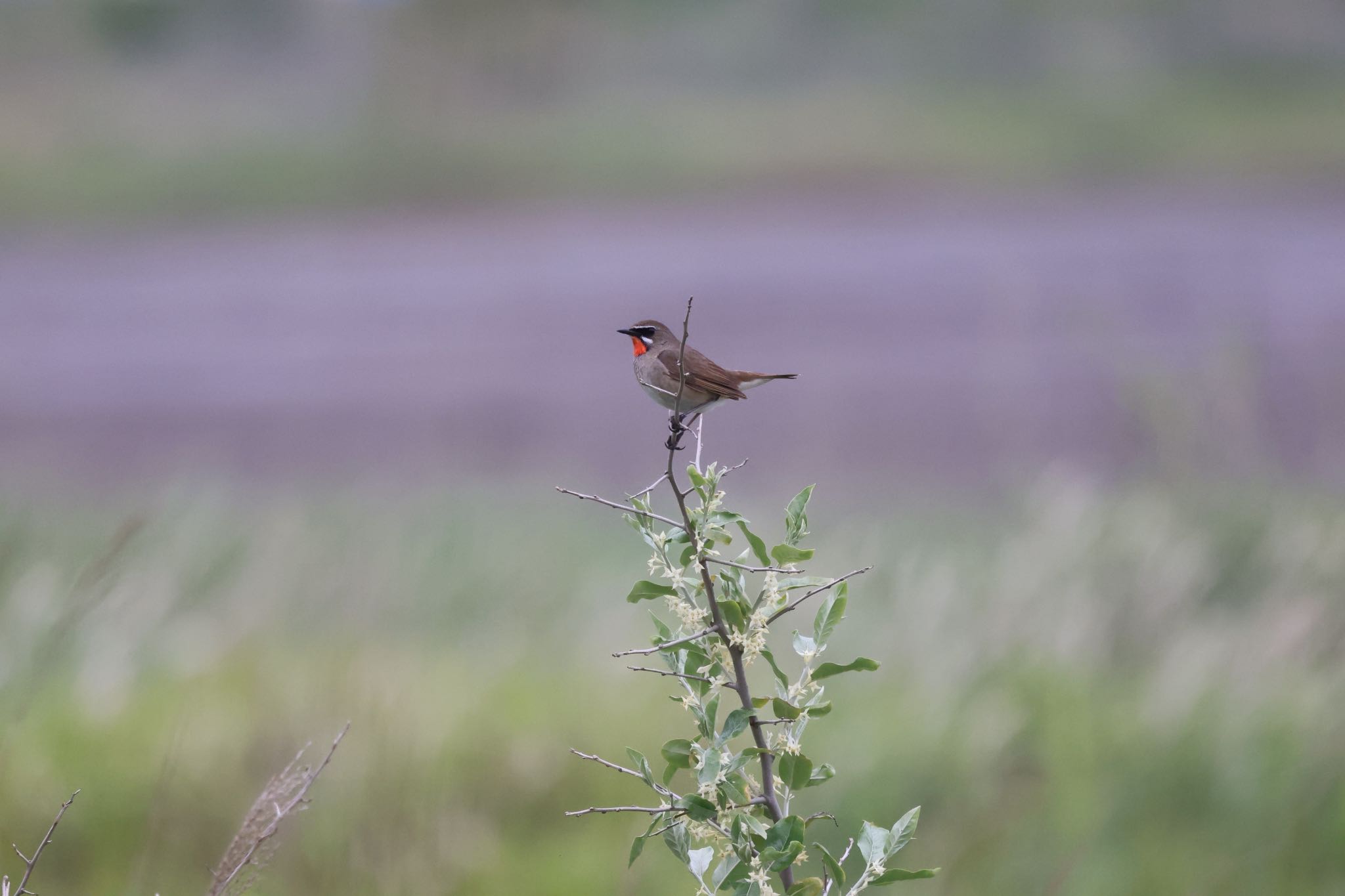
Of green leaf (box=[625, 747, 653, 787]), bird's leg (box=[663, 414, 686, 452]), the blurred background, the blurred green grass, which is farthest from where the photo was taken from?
the blurred green grass

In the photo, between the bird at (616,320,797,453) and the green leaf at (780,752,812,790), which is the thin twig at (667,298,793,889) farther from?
the bird at (616,320,797,453)

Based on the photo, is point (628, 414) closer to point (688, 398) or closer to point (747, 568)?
point (688, 398)

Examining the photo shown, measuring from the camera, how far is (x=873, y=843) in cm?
121

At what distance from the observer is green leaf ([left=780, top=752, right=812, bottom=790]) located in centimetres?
117

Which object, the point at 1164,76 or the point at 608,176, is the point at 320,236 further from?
the point at 1164,76

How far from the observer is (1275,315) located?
8.15m

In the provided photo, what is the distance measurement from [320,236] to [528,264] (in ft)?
7.69

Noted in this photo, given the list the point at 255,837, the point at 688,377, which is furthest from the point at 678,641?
the point at 688,377

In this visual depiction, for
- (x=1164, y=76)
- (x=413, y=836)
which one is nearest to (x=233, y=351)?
(x=413, y=836)

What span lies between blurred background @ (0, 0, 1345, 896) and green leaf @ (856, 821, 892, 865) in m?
0.74

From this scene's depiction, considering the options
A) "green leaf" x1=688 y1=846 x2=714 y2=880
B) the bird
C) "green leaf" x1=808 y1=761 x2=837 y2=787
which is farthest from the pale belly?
"green leaf" x1=688 y1=846 x2=714 y2=880

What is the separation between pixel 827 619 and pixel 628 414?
236 inches

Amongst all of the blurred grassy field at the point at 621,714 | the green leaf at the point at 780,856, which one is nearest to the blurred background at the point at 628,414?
the blurred grassy field at the point at 621,714

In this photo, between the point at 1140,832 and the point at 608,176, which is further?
the point at 608,176
